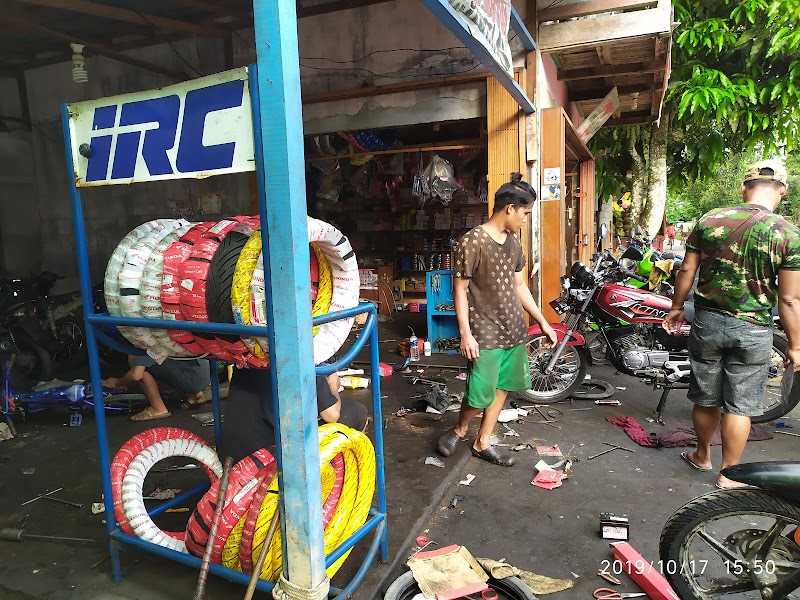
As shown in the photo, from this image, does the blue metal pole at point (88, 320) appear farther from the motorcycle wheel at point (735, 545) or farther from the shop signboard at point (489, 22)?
the motorcycle wheel at point (735, 545)

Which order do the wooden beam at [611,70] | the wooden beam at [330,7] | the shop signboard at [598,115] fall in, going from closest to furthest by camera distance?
the wooden beam at [330,7] < the wooden beam at [611,70] < the shop signboard at [598,115]

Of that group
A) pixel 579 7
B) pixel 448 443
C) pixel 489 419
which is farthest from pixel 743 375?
pixel 579 7

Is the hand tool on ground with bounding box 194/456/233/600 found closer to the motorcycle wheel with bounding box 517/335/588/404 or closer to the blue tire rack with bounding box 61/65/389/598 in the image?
the blue tire rack with bounding box 61/65/389/598

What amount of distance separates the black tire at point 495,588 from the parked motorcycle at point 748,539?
2.04ft

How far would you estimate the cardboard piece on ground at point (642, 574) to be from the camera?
2.39 meters

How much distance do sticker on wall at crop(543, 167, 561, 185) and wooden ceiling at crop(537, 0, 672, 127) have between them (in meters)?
1.25

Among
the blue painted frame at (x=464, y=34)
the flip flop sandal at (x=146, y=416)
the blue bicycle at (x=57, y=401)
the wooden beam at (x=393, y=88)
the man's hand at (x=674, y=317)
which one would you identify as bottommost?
the flip flop sandal at (x=146, y=416)

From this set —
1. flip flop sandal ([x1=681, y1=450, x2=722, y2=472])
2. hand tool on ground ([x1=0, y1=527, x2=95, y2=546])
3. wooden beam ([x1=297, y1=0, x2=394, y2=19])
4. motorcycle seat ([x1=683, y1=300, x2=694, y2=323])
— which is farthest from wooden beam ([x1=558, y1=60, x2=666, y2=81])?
hand tool on ground ([x1=0, y1=527, x2=95, y2=546])

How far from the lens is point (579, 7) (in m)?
5.54

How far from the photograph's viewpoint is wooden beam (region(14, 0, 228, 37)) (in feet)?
15.4

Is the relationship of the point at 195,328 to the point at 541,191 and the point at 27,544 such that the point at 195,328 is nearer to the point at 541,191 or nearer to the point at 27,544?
the point at 27,544

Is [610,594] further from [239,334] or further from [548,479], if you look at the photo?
[239,334]

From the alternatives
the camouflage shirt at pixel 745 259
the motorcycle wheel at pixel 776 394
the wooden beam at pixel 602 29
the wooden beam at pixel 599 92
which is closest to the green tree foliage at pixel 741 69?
the wooden beam at pixel 599 92

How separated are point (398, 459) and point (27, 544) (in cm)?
220
